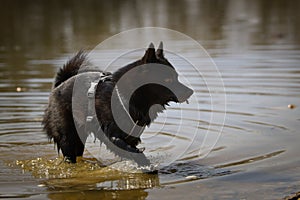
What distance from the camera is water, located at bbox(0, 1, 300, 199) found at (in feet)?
21.2

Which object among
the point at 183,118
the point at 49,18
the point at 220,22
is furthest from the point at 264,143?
the point at 49,18

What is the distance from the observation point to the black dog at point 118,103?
6.91 metres

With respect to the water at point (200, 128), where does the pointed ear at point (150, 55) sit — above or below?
above

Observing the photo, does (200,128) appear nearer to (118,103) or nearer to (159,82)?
(159,82)

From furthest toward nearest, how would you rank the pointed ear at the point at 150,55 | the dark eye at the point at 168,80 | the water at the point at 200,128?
the dark eye at the point at 168,80
the pointed ear at the point at 150,55
the water at the point at 200,128

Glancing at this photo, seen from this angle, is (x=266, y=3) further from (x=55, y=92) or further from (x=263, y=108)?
(x=55, y=92)

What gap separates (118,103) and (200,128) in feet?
7.70

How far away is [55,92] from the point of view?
7.51m

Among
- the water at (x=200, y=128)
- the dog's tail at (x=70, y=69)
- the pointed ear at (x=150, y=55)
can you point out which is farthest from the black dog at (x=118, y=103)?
the water at (x=200, y=128)

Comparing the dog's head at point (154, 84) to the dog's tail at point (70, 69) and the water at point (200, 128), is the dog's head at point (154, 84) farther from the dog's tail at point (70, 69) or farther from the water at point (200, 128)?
the dog's tail at point (70, 69)

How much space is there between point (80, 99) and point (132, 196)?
4.75 feet

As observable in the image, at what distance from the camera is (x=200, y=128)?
9016mm

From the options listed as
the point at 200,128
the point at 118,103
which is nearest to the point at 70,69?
the point at 118,103

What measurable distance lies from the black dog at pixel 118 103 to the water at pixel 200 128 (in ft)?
1.22
